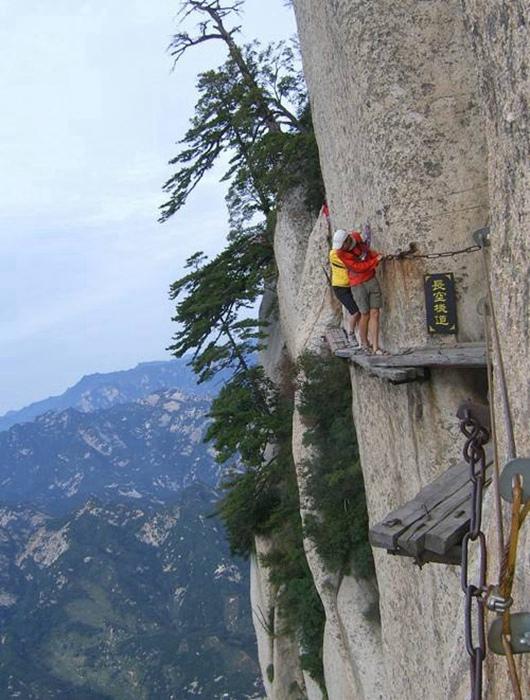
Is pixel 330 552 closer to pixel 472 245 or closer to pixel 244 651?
pixel 472 245

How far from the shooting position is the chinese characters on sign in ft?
26.1

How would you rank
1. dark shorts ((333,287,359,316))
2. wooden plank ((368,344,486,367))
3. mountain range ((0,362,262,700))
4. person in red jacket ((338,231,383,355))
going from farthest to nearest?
1. mountain range ((0,362,262,700))
2. dark shorts ((333,287,359,316))
3. person in red jacket ((338,231,383,355))
4. wooden plank ((368,344,486,367))

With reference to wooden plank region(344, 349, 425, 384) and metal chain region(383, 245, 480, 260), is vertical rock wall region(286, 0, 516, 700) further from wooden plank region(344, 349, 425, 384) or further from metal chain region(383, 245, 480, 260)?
wooden plank region(344, 349, 425, 384)

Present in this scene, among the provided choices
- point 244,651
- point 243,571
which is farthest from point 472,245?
point 243,571

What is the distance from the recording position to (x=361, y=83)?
8.27 m

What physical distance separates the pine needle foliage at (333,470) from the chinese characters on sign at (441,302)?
575 cm

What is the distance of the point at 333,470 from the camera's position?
13.8m

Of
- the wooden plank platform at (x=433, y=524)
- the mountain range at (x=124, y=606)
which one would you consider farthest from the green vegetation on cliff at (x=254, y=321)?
the mountain range at (x=124, y=606)

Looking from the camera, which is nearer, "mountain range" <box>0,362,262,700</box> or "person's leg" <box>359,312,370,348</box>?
"person's leg" <box>359,312,370,348</box>

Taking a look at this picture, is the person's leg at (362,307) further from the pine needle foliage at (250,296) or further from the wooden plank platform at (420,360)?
the pine needle foliage at (250,296)

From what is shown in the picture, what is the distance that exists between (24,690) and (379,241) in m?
126

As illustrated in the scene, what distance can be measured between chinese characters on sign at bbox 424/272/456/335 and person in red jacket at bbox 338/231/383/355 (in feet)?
2.67

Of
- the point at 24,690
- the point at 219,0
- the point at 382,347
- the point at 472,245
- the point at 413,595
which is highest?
the point at 219,0

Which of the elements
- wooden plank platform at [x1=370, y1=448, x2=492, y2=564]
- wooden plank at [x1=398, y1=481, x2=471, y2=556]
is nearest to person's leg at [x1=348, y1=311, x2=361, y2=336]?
wooden plank platform at [x1=370, y1=448, x2=492, y2=564]
